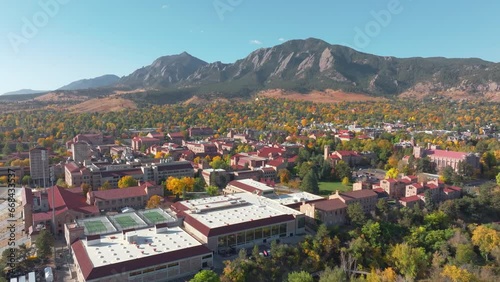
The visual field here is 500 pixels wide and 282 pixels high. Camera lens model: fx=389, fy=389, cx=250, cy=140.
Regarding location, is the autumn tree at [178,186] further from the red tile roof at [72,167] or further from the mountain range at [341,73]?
the mountain range at [341,73]

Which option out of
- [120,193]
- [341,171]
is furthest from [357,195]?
[120,193]

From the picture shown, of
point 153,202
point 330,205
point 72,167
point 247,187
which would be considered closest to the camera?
point 330,205

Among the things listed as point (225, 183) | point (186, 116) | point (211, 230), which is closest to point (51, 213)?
point (211, 230)

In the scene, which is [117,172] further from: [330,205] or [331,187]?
[331,187]

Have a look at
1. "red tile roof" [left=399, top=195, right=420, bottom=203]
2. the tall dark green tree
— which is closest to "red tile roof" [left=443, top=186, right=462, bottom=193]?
"red tile roof" [left=399, top=195, right=420, bottom=203]

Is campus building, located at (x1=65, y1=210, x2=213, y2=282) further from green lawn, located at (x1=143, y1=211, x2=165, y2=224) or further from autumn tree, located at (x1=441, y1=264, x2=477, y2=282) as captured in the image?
autumn tree, located at (x1=441, y1=264, x2=477, y2=282)

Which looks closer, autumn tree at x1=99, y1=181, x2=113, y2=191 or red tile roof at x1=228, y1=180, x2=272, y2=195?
red tile roof at x1=228, y1=180, x2=272, y2=195

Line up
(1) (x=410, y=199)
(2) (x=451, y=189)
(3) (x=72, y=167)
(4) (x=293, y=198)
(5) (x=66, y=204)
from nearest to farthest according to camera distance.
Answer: (5) (x=66, y=204), (4) (x=293, y=198), (1) (x=410, y=199), (2) (x=451, y=189), (3) (x=72, y=167)

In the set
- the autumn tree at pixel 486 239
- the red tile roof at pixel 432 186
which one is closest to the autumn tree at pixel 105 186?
the red tile roof at pixel 432 186
